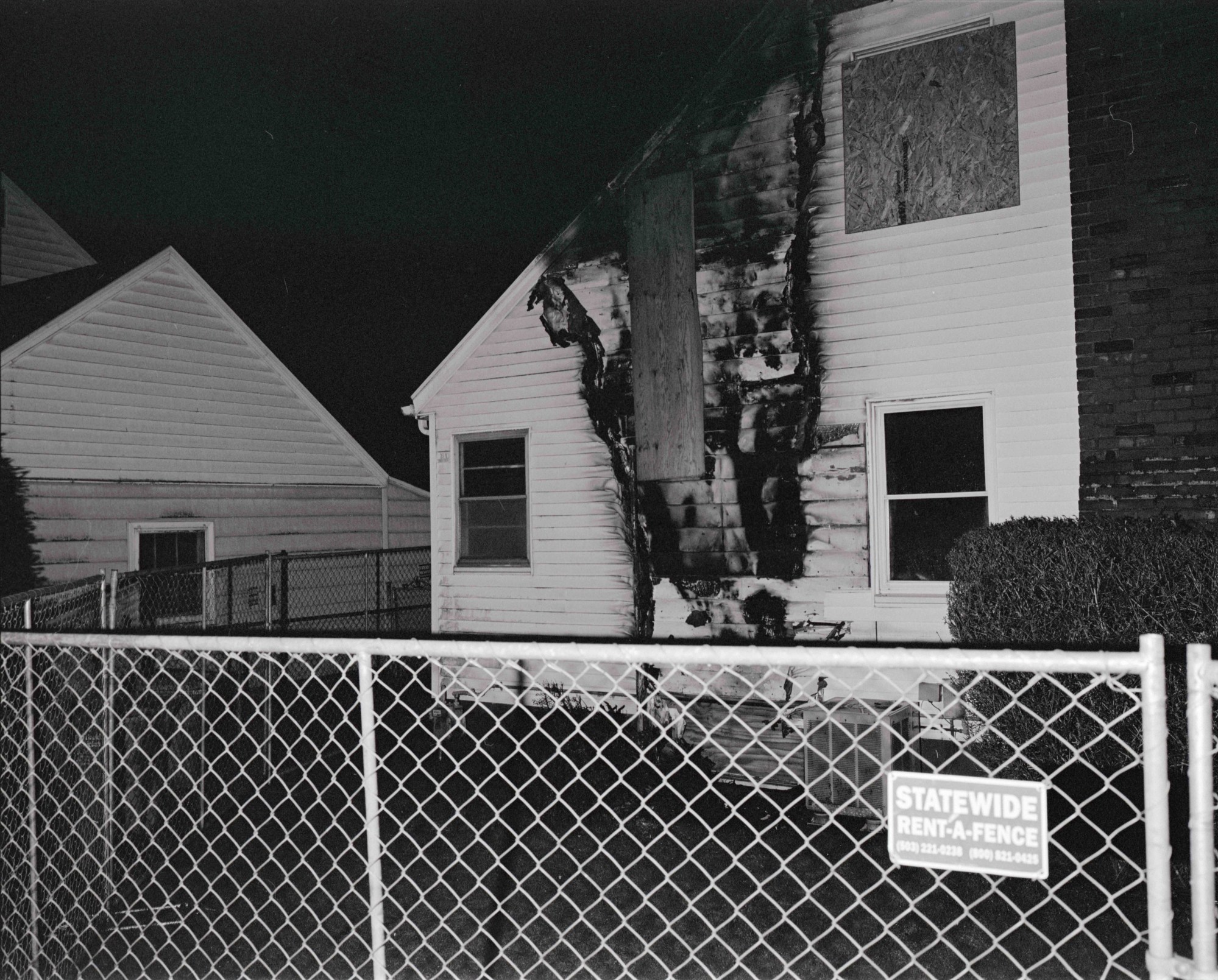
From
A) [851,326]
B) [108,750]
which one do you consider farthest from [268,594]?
[851,326]

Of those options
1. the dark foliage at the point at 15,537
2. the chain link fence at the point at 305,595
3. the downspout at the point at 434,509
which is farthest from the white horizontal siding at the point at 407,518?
→ the downspout at the point at 434,509

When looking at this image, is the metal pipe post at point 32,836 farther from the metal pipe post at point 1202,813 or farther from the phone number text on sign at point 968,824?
the metal pipe post at point 1202,813

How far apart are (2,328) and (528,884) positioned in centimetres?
1127

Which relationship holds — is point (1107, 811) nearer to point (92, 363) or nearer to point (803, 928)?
point (803, 928)

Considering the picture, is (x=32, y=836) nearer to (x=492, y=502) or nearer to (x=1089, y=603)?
(x=1089, y=603)

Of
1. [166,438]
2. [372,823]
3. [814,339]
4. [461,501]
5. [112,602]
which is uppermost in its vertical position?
[814,339]

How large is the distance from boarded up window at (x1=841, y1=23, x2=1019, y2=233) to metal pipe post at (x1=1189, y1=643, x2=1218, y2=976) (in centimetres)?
654

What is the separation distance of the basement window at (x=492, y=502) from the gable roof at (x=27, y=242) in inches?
481

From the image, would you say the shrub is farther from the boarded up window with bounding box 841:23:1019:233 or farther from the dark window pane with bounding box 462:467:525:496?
the dark window pane with bounding box 462:467:525:496

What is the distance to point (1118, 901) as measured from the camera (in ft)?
17.7

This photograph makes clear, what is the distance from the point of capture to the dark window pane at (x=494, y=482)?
10328 mm

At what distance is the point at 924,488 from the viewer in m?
7.91

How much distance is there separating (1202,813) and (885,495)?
6.30m

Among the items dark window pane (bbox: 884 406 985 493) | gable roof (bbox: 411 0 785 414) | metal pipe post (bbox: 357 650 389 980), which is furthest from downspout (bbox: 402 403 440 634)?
metal pipe post (bbox: 357 650 389 980)
